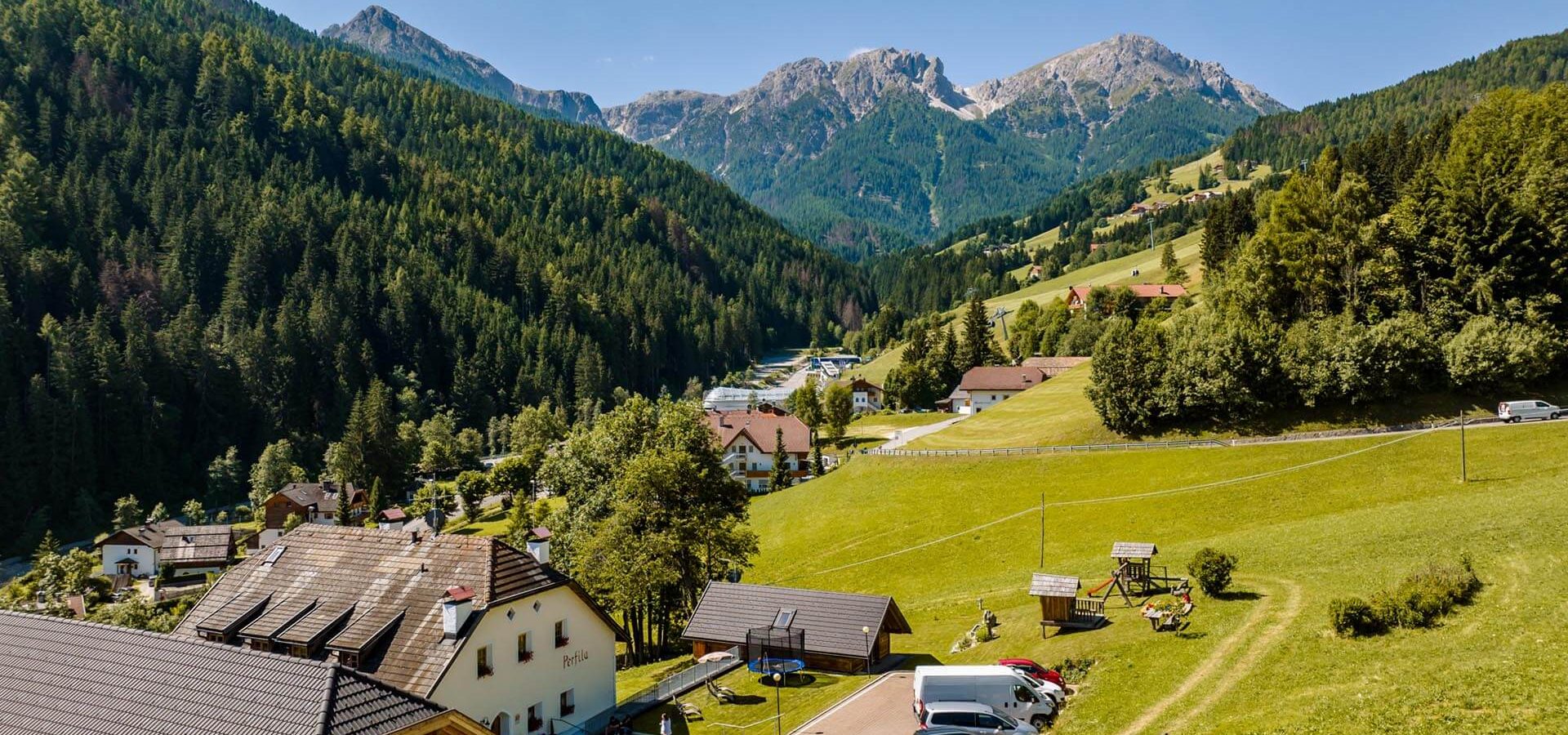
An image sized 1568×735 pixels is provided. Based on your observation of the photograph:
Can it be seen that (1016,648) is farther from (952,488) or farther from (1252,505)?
(952,488)

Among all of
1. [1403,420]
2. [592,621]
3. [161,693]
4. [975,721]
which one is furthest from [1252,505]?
[161,693]

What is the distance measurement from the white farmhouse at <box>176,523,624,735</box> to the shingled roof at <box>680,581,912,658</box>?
482 cm

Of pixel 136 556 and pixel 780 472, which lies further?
pixel 136 556

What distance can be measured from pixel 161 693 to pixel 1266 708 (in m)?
24.4

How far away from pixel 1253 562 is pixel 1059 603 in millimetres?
10470

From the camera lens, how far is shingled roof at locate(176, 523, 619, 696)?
90.6 feet

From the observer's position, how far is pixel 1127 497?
55.3m

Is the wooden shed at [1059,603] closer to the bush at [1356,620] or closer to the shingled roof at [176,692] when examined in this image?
the bush at [1356,620]

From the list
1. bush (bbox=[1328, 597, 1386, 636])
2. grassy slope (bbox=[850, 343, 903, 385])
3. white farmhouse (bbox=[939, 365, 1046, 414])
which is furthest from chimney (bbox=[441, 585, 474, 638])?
grassy slope (bbox=[850, 343, 903, 385])

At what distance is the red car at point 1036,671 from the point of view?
Answer: 26750 mm

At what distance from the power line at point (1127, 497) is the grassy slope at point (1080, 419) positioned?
3.51 metres

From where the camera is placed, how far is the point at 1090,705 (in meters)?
24.9

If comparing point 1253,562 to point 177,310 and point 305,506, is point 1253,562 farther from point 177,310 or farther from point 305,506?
point 177,310

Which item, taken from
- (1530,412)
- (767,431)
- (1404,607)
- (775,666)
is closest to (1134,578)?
(1404,607)
